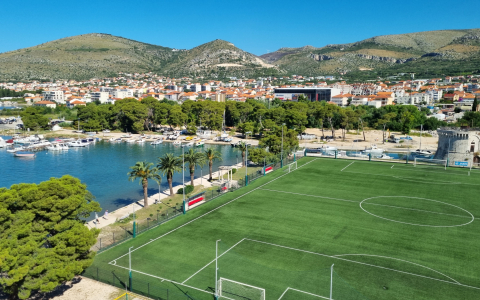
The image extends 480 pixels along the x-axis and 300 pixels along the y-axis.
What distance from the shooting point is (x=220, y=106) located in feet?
355

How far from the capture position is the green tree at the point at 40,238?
58.9ft

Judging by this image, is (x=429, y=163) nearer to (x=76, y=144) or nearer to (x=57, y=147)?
(x=76, y=144)

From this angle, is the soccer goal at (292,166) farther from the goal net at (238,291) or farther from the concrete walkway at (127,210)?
the goal net at (238,291)

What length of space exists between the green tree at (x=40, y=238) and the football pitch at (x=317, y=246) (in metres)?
3.63

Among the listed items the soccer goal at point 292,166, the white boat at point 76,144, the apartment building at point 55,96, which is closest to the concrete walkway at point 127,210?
the soccer goal at point 292,166

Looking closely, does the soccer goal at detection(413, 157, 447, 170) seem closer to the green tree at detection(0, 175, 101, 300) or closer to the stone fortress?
the stone fortress

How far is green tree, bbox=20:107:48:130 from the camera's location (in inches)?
4075

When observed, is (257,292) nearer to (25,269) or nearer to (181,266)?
(181,266)

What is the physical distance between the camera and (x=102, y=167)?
6425 cm

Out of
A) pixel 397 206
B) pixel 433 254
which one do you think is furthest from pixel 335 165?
pixel 433 254

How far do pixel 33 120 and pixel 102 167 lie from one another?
5310 cm

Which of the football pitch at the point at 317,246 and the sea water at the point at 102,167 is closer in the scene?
the football pitch at the point at 317,246

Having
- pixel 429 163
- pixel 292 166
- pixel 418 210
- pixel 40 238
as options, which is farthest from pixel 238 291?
pixel 429 163

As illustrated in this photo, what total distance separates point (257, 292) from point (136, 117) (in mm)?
87312
